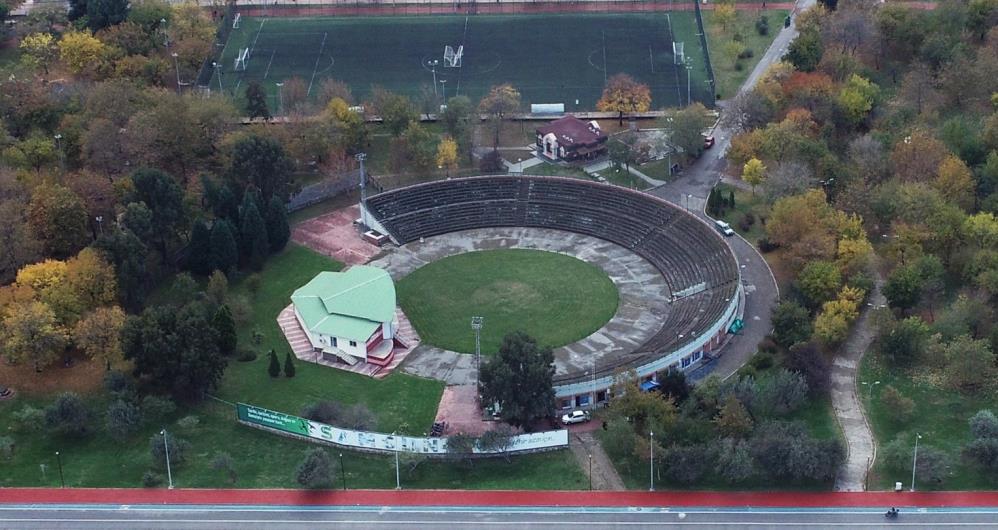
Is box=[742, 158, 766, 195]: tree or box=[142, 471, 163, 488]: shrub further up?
box=[742, 158, 766, 195]: tree

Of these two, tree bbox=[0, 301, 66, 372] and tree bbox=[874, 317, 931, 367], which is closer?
tree bbox=[0, 301, 66, 372]

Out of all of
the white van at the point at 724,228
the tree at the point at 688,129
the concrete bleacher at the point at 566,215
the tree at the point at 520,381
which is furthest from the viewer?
the tree at the point at 688,129

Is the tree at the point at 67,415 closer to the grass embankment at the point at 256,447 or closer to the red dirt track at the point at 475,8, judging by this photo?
the grass embankment at the point at 256,447

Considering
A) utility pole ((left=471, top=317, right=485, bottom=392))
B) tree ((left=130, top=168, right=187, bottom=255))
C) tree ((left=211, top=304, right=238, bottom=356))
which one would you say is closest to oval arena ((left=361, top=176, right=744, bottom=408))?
utility pole ((left=471, top=317, right=485, bottom=392))

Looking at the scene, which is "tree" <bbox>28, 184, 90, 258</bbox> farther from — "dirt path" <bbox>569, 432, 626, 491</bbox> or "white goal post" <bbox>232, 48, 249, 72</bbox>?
"white goal post" <bbox>232, 48, 249, 72</bbox>

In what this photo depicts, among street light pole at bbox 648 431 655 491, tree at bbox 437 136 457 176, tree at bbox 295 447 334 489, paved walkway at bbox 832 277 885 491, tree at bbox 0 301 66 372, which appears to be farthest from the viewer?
tree at bbox 437 136 457 176

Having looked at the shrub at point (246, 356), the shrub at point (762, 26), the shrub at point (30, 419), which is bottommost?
the shrub at point (30, 419)

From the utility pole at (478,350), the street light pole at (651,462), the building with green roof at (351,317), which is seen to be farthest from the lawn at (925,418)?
the building with green roof at (351,317)

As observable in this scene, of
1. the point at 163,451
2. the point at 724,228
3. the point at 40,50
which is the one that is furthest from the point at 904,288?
the point at 40,50
